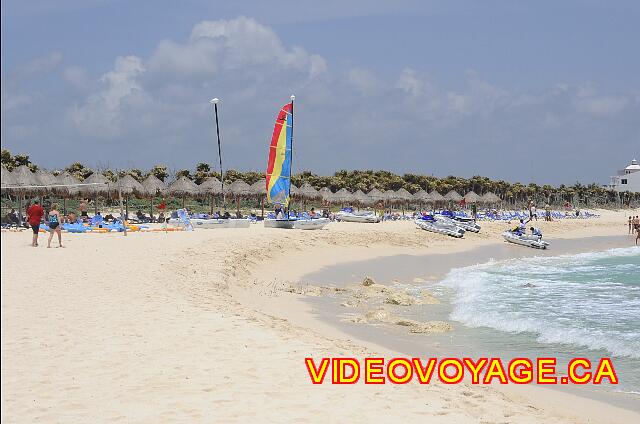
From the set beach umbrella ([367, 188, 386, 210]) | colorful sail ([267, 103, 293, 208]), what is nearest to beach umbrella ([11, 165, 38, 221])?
colorful sail ([267, 103, 293, 208])

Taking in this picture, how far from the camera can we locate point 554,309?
12266 millimetres

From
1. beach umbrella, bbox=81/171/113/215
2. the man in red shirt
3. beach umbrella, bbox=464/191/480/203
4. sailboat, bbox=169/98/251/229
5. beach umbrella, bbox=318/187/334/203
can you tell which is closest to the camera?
the man in red shirt

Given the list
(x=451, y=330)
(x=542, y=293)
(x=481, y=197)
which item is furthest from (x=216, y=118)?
(x=481, y=197)

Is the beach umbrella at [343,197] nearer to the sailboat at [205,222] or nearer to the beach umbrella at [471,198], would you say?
the beach umbrella at [471,198]

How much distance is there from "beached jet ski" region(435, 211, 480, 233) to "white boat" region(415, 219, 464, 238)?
1.56 ft

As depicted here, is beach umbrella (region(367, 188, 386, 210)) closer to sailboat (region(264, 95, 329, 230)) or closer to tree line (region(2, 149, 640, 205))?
tree line (region(2, 149, 640, 205))

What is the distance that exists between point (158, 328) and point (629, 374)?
18.5 feet

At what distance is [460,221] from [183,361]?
32.2 meters

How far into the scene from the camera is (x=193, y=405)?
5055 mm

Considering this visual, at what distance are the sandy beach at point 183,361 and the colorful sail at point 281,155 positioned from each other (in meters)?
15.4

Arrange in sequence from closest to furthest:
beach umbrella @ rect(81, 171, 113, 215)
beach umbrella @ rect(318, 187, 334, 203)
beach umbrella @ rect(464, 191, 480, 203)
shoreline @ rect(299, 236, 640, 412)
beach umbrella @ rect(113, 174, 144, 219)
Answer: shoreline @ rect(299, 236, 640, 412)
beach umbrella @ rect(81, 171, 113, 215)
beach umbrella @ rect(113, 174, 144, 219)
beach umbrella @ rect(318, 187, 334, 203)
beach umbrella @ rect(464, 191, 480, 203)

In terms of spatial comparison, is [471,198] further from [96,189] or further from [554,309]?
[554,309]

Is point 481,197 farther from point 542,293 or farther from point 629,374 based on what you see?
point 629,374

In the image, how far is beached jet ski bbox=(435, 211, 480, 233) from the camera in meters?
34.8
